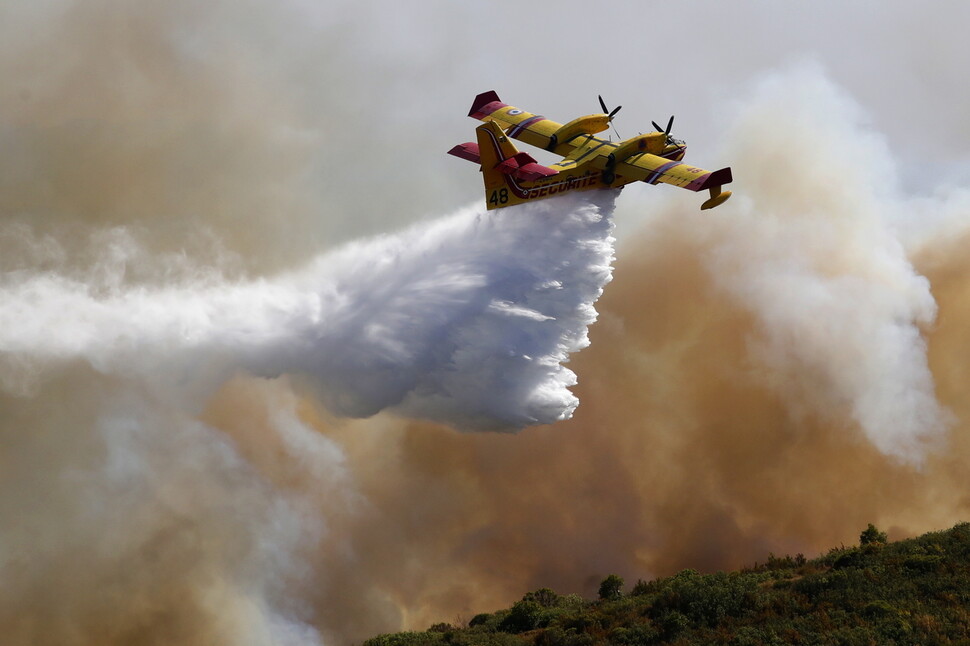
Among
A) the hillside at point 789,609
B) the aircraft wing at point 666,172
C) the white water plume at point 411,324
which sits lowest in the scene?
the hillside at point 789,609

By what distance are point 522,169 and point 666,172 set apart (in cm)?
727

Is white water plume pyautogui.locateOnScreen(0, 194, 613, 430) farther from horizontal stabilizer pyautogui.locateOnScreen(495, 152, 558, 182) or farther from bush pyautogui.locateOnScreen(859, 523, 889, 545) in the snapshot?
bush pyautogui.locateOnScreen(859, 523, 889, 545)

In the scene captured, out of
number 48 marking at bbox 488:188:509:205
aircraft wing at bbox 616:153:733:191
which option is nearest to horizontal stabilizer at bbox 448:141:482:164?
number 48 marking at bbox 488:188:509:205

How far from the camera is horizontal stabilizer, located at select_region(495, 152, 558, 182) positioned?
5097 cm

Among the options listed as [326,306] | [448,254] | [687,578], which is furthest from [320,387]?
[687,578]

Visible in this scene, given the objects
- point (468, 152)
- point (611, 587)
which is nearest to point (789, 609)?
point (611, 587)

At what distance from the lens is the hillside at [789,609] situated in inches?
1396

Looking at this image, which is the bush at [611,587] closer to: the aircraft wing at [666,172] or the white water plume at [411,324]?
→ the white water plume at [411,324]

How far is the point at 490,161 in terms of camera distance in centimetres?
5144

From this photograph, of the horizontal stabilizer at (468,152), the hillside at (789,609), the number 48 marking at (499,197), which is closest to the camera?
the hillside at (789,609)

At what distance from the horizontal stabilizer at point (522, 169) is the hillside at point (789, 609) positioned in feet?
67.5

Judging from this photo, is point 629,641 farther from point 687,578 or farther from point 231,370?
point 231,370

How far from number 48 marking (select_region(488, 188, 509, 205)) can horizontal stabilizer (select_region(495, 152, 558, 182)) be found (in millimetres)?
1023

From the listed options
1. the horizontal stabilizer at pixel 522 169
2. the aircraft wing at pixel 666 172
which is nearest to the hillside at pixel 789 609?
the aircraft wing at pixel 666 172
